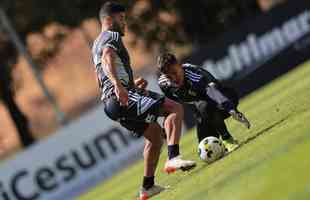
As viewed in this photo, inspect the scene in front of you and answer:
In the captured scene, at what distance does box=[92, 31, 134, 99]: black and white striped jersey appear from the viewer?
13.1 m

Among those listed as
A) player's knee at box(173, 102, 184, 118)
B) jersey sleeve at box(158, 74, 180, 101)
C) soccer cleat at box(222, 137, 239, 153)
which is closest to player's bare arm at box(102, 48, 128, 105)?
player's knee at box(173, 102, 184, 118)

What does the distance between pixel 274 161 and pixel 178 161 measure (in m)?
2.58

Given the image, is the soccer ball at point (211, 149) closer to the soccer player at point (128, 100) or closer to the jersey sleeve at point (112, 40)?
the soccer player at point (128, 100)

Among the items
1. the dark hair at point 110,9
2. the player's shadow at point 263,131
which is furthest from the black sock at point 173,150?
the dark hair at point 110,9

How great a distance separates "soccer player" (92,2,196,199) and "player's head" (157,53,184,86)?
2.88 feet

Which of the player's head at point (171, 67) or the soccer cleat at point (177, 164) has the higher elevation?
the player's head at point (171, 67)

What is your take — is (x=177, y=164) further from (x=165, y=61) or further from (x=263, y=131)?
(x=263, y=131)

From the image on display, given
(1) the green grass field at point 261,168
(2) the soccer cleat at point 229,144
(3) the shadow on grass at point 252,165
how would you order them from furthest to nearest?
1. (2) the soccer cleat at point 229,144
2. (3) the shadow on grass at point 252,165
3. (1) the green grass field at point 261,168

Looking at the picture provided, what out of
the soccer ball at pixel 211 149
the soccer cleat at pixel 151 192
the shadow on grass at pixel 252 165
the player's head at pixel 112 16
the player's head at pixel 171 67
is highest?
the player's head at pixel 112 16

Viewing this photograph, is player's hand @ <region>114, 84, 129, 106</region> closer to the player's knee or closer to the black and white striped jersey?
the black and white striped jersey

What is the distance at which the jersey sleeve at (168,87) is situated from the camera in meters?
14.8

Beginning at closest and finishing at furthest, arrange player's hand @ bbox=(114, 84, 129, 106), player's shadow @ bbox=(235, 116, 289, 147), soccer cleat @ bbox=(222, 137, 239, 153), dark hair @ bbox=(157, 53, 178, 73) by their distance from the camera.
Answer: player's hand @ bbox=(114, 84, 129, 106) → dark hair @ bbox=(157, 53, 178, 73) → soccer cleat @ bbox=(222, 137, 239, 153) → player's shadow @ bbox=(235, 116, 289, 147)

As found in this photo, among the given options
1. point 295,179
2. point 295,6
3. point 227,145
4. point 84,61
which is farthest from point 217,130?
point 84,61

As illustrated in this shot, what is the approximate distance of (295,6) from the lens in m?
33.3
